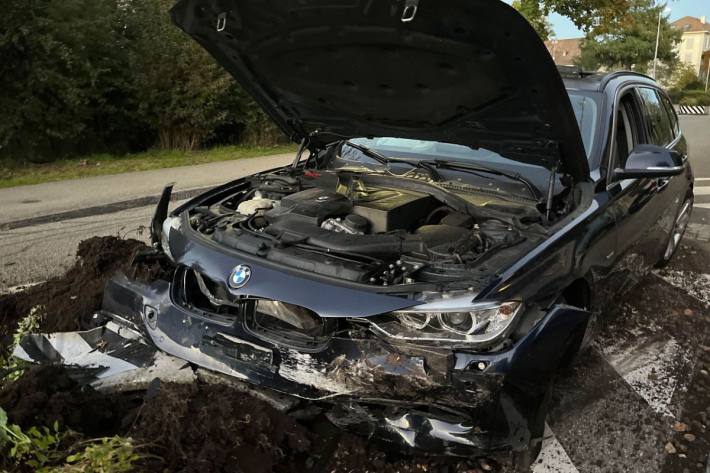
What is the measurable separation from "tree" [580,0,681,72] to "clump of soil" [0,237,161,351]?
52.2 metres

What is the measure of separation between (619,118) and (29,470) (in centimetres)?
377

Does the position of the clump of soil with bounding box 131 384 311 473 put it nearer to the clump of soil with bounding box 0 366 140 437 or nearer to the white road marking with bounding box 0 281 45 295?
the clump of soil with bounding box 0 366 140 437

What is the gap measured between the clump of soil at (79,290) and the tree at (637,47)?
171 feet

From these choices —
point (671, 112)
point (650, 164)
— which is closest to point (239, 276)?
point (650, 164)

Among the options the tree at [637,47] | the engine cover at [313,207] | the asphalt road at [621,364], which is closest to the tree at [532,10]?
the asphalt road at [621,364]

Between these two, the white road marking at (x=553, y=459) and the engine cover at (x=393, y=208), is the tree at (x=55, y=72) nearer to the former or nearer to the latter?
the engine cover at (x=393, y=208)

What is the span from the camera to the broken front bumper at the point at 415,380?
2211mm

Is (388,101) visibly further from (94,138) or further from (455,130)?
(94,138)

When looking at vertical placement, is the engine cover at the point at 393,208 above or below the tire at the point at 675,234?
above

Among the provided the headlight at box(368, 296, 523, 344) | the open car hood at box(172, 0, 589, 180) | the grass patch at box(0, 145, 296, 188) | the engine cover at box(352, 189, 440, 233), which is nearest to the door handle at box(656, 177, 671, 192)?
the open car hood at box(172, 0, 589, 180)

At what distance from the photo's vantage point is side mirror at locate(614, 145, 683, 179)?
3266mm

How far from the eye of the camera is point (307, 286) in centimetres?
240

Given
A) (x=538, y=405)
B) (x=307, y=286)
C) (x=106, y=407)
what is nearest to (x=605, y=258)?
(x=538, y=405)

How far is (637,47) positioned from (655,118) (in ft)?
173
